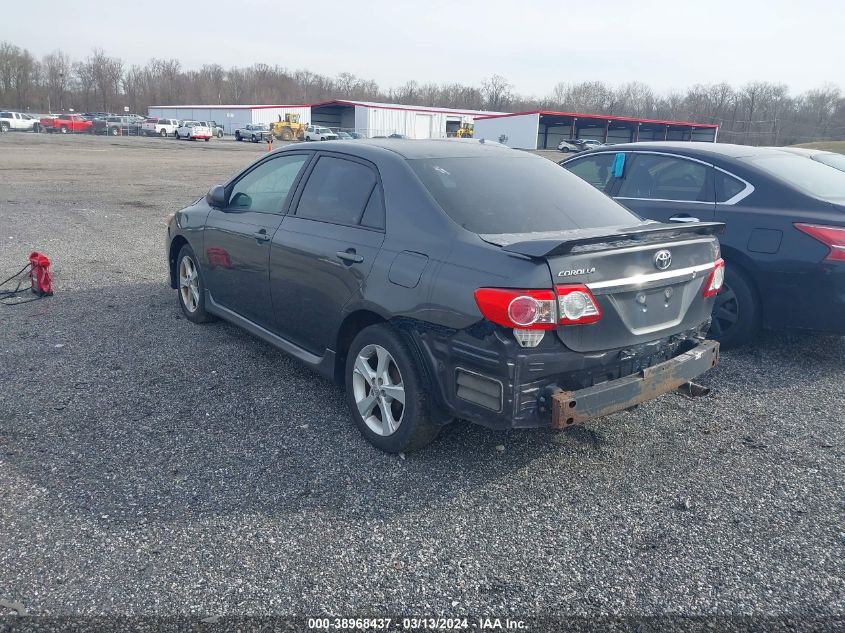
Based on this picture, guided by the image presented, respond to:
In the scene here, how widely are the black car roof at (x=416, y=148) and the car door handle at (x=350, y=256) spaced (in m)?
0.66

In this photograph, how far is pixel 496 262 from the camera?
3166 millimetres

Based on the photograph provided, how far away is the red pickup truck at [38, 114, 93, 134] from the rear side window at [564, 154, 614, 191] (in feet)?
224

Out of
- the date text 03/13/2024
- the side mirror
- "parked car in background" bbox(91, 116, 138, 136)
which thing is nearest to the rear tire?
the date text 03/13/2024

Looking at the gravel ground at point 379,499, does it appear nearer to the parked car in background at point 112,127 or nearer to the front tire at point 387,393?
the front tire at point 387,393

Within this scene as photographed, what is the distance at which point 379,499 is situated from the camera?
334cm

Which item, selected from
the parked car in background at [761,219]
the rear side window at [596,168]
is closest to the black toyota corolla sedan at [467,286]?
the parked car in background at [761,219]

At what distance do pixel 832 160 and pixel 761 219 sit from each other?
193 centimetres

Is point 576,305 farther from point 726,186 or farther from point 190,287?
point 190,287

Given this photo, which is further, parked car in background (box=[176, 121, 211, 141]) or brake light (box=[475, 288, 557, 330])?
parked car in background (box=[176, 121, 211, 141])

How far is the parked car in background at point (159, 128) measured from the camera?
6388cm

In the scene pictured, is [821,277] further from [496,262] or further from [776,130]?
[776,130]

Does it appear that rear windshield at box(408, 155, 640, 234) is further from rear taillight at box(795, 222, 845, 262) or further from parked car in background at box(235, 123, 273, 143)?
parked car in background at box(235, 123, 273, 143)

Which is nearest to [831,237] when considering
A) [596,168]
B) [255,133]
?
[596,168]

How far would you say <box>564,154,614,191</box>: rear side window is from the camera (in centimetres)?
679
